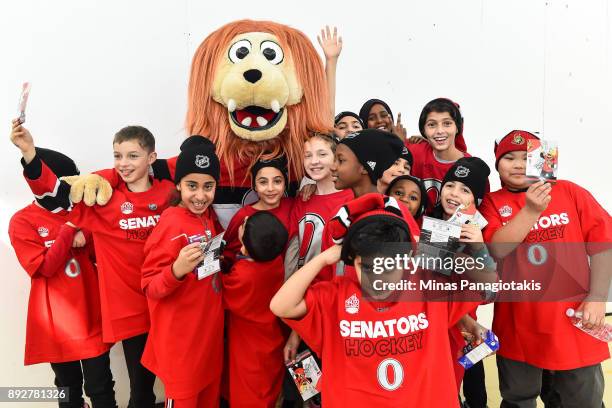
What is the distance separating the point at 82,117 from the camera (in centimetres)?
238

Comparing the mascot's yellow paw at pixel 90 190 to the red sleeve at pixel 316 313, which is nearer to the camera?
the red sleeve at pixel 316 313

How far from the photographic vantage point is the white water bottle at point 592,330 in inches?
66.4

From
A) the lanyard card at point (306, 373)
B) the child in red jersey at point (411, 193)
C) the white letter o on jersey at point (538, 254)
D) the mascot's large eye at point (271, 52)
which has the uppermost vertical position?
the mascot's large eye at point (271, 52)

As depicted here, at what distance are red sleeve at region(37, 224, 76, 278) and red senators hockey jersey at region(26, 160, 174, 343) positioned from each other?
6 centimetres

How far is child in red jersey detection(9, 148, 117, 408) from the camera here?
A: 198 centimetres

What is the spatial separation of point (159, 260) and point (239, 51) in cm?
93

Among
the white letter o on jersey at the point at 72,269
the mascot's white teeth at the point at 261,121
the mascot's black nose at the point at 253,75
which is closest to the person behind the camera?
the mascot's black nose at the point at 253,75

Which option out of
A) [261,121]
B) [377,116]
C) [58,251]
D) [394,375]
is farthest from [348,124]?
[58,251]

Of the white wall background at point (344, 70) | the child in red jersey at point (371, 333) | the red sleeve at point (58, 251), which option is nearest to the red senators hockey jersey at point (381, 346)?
the child in red jersey at point (371, 333)

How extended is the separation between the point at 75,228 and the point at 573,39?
354cm

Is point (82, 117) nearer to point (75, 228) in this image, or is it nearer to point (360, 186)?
point (75, 228)

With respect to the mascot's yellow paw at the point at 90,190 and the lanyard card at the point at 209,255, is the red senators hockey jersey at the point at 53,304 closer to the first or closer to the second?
the mascot's yellow paw at the point at 90,190

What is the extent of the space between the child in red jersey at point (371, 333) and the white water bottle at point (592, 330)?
1.89 feet

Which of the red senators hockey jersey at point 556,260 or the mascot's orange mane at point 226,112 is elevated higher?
the mascot's orange mane at point 226,112
